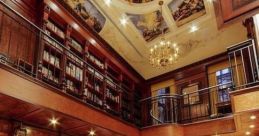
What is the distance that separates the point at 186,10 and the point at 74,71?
3.34 meters

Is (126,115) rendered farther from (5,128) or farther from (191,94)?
(5,128)

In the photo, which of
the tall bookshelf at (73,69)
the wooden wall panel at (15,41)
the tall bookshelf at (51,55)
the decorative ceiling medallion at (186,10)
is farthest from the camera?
the decorative ceiling medallion at (186,10)

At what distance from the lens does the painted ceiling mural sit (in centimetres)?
645

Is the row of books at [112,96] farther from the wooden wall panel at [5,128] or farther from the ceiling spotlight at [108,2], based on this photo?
the wooden wall panel at [5,128]

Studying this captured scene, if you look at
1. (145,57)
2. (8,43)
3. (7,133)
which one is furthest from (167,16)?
(7,133)

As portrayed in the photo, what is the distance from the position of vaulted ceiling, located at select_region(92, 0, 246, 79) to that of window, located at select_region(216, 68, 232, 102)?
0.60 metres

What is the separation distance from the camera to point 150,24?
7.77 meters

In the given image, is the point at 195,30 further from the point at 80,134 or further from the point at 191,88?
the point at 80,134

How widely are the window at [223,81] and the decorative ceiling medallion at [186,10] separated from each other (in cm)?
173

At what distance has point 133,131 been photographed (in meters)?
6.66

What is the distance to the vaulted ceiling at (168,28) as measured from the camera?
7.26 m

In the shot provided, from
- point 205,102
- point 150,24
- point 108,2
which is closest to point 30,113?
point 108,2

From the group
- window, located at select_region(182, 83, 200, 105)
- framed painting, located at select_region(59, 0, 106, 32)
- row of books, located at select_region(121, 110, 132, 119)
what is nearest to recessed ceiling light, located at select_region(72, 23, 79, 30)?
framed painting, located at select_region(59, 0, 106, 32)

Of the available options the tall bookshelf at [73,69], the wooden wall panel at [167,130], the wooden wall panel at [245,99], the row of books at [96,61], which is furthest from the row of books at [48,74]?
the wooden wall panel at [245,99]
